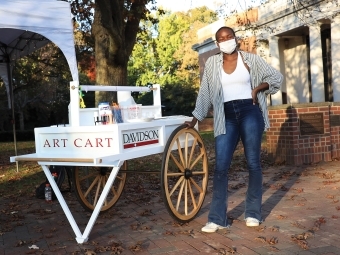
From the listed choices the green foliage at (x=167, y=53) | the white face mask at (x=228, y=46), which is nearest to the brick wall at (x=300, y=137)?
the white face mask at (x=228, y=46)

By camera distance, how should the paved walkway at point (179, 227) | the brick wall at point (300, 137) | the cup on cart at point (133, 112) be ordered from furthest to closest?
the brick wall at point (300, 137)
the cup on cart at point (133, 112)
the paved walkway at point (179, 227)

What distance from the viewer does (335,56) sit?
73.4ft

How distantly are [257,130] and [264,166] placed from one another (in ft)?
16.4

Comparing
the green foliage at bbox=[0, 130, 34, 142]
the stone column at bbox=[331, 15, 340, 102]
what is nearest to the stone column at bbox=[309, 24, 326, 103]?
the stone column at bbox=[331, 15, 340, 102]

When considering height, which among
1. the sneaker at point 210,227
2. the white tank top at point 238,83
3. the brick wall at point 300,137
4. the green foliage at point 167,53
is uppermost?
the green foliage at point 167,53

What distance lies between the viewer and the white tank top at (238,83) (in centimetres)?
453

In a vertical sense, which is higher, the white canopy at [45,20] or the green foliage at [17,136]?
the white canopy at [45,20]

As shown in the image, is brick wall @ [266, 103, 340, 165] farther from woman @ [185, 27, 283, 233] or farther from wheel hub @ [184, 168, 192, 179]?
woman @ [185, 27, 283, 233]

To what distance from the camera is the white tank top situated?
14.9ft

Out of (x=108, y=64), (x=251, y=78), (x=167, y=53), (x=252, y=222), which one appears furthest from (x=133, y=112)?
(x=167, y=53)

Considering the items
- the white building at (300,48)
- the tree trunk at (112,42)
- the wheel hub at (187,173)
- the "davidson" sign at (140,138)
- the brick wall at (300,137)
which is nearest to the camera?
the "davidson" sign at (140,138)

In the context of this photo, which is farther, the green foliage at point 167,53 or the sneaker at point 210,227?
the green foliage at point 167,53

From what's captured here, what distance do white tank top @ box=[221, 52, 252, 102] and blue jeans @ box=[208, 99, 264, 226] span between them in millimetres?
59

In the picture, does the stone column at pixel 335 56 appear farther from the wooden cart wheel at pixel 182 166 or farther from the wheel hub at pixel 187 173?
the wheel hub at pixel 187 173
